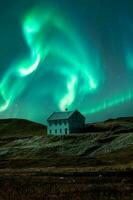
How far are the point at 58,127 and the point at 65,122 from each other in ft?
16.1

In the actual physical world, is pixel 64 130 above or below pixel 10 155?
above

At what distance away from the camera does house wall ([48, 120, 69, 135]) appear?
18339 cm

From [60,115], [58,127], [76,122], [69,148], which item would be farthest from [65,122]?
[69,148]

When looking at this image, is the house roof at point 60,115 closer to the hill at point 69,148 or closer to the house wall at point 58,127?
the house wall at point 58,127

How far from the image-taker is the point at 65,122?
183750mm

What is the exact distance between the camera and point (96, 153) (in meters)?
121

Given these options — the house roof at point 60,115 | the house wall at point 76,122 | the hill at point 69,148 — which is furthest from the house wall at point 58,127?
the hill at point 69,148

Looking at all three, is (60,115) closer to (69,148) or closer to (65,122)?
(65,122)

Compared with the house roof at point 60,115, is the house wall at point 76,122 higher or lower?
lower

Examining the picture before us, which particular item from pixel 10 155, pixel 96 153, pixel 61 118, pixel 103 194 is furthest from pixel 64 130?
pixel 103 194

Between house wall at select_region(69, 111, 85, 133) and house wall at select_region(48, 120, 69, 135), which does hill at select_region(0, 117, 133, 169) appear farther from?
house wall at select_region(69, 111, 85, 133)

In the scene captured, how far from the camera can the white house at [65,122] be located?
184 meters

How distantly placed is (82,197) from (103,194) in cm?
230

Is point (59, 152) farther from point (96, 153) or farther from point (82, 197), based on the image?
point (82, 197)
